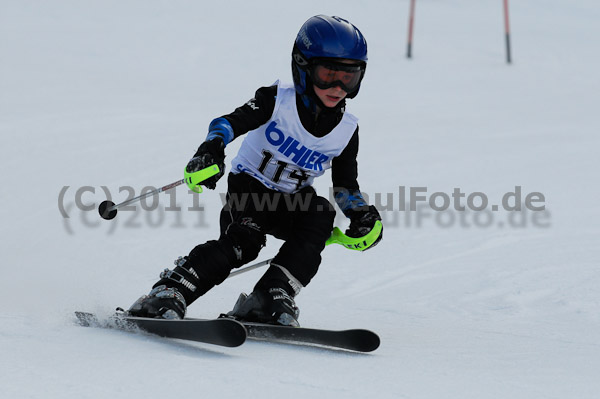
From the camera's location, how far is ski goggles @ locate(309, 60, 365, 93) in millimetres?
3766

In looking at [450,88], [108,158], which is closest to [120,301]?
[108,158]

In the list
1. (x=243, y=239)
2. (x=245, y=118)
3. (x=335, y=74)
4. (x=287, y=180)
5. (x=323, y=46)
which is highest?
(x=323, y=46)

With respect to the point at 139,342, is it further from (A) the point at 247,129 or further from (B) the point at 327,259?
(B) the point at 327,259

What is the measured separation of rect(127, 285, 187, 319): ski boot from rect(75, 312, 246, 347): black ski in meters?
0.08

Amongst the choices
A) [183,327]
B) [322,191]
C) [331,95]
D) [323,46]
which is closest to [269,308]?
[183,327]

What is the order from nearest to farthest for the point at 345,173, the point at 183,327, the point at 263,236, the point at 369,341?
the point at 183,327 < the point at 369,341 < the point at 263,236 < the point at 345,173

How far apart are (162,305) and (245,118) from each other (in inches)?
37.4

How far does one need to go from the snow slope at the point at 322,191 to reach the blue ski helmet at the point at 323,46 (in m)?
1.29

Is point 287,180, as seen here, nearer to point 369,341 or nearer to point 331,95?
point 331,95

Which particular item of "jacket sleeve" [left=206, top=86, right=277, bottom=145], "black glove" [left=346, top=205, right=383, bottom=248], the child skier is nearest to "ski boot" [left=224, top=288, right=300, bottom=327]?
the child skier

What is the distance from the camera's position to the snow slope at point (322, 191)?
290 centimetres

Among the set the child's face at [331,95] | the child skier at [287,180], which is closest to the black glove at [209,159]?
the child skier at [287,180]

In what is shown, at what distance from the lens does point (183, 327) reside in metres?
3.27

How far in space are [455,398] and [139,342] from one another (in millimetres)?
1216
